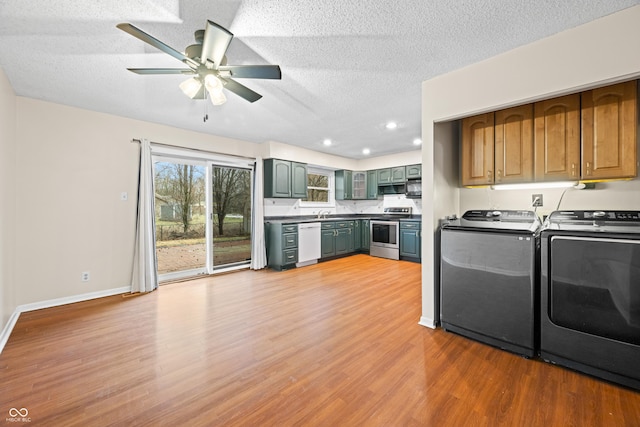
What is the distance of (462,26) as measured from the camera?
189 centimetres

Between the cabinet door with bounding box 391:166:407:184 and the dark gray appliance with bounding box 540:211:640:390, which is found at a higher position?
the cabinet door with bounding box 391:166:407:184

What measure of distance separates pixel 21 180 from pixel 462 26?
472 cm

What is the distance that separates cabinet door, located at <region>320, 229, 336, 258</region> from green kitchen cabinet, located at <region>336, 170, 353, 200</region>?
1221 mm

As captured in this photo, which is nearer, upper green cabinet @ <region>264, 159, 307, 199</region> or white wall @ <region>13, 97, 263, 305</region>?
white wall @ <region>13, 97, 263, 305</region>

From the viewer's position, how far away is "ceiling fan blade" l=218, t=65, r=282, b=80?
1906 millimetres

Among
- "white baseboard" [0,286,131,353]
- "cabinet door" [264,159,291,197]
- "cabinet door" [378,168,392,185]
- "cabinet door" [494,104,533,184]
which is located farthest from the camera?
"cabinet door" [378,168,392,185]

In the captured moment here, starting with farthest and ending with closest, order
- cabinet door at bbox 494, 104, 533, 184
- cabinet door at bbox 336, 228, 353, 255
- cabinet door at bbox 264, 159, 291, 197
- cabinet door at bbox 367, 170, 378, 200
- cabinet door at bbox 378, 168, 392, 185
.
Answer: cabinet door at bbox 367, 170, 378, 200
cabinet door at bbox 378, 168, 392, 185
cabinet door at bbox 336, 228, 353, 255
cabinet door at bbox 264, 159, 291, 197
cabinet door at bbox 494, 104, 533, 184

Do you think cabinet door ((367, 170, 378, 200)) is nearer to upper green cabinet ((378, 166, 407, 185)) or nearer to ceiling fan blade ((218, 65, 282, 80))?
upper green cabinet ((378, 166, 407, 185))

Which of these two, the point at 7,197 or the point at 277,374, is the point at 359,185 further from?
the point at 7,197

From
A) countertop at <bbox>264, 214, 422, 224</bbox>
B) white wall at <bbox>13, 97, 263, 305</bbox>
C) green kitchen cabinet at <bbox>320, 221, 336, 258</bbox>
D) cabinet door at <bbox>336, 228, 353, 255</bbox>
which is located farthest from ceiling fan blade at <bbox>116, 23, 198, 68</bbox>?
cabinet door at <bbox>336, 228, 353, 255</bbox>

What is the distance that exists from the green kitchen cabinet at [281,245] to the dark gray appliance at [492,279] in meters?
3.11

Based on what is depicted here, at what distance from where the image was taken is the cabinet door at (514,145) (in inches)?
93.1

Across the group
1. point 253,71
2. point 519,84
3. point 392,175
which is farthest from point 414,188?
point 253,71

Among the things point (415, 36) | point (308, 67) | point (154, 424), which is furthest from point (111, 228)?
point (415, 36)
